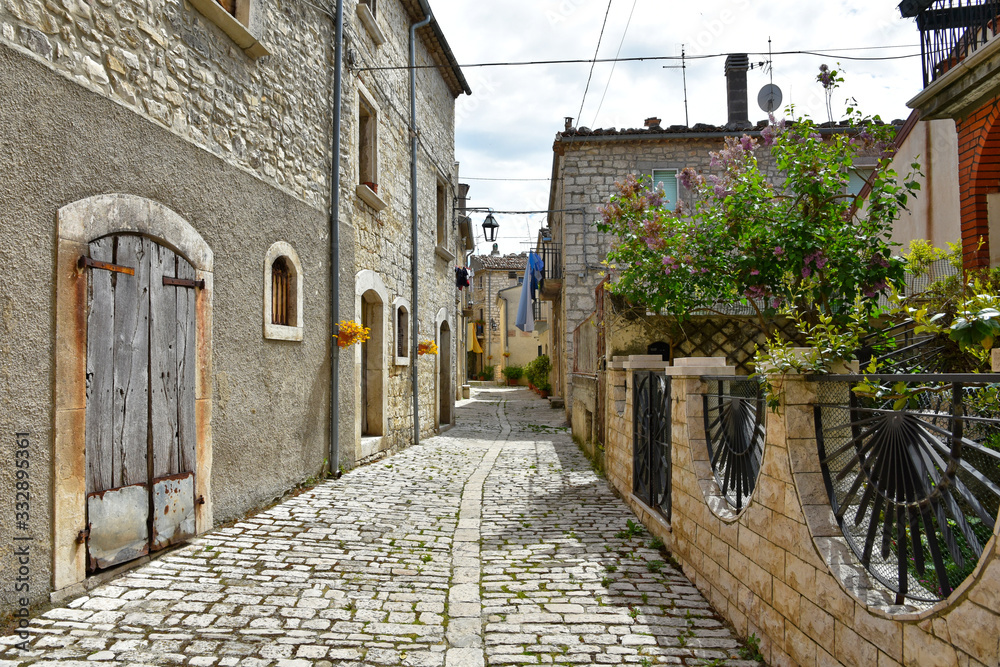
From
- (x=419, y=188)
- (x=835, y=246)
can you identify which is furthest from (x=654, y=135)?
(x=835, y=246)

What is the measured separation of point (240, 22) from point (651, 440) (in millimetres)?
5253

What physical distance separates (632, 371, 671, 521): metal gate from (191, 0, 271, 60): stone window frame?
4.70m

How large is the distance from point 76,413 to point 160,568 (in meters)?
1.23

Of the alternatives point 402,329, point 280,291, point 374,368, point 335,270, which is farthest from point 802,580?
point 402,329

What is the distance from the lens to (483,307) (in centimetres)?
4153

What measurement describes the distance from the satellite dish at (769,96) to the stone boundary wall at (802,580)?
11313 mm

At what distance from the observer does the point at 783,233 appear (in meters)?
5.66

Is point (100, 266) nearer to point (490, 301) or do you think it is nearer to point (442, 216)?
point (442, 216)

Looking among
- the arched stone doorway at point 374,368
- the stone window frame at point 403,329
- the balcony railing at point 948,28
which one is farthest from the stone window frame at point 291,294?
the balcony railing at point 948,28

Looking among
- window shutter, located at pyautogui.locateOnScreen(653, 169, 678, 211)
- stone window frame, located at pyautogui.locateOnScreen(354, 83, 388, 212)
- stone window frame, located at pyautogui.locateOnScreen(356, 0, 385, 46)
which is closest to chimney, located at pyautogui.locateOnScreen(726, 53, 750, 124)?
window shutter, located at pyautogui.locateOnScreen(653, 169, 678, 211)

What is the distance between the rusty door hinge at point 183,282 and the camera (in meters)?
4.73

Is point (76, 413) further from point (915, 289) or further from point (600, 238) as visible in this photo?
point (600, 238)

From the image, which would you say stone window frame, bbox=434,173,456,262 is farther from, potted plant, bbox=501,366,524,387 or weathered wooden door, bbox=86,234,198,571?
potted plant, bbox=501,366,524,387

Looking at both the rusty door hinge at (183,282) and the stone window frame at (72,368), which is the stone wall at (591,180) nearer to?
the rusty door hinge at (183,282)
